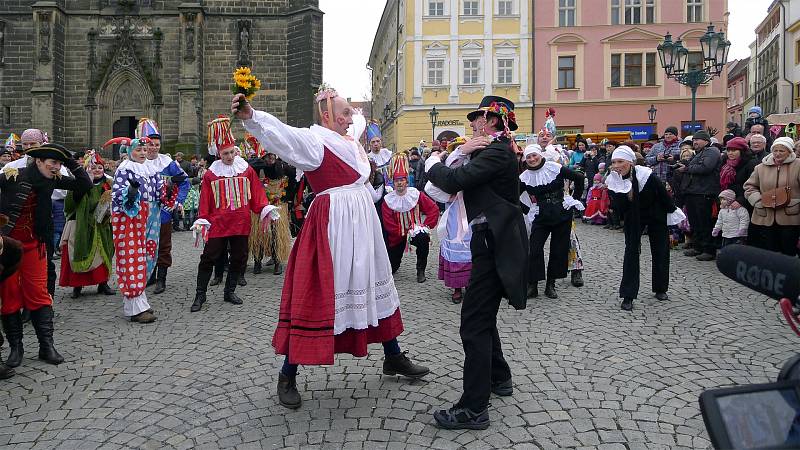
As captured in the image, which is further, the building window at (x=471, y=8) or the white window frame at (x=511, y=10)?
the building window at (x=471, y=8)

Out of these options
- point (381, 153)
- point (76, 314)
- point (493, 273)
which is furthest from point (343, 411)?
point (381, 153)

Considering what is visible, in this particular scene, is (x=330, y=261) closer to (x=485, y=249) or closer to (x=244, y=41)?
(x=485, y=249)

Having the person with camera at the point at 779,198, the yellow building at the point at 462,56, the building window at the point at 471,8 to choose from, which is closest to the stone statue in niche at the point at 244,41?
the yellow building at the point at 462,56

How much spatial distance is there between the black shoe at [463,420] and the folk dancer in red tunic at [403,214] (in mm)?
5241

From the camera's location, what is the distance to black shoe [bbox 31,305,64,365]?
17.4 ft

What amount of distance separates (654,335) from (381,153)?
6034mm

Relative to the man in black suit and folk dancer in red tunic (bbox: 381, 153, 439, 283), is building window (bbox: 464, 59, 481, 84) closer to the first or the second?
folk dancer in red tunic (bbox: 381, 153, 439, 283)

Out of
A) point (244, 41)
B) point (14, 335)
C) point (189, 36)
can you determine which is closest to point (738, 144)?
point (14, 335)

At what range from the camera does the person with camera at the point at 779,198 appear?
26.3 feet

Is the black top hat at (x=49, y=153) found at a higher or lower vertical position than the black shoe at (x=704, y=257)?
higher

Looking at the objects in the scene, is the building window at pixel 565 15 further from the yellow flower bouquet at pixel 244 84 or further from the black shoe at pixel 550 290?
the yellow flower bouquet at pixel 244 84

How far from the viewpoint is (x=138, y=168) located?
7.30 meters

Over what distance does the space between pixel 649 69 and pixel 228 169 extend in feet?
→ 112

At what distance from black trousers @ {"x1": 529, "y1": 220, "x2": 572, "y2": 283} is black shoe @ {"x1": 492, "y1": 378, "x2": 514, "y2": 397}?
3599 millimetres
